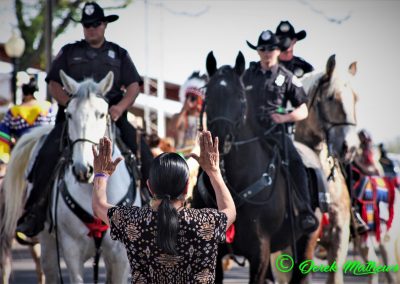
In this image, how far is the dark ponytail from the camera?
16.6 feet

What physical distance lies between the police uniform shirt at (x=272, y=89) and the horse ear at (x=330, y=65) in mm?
1178

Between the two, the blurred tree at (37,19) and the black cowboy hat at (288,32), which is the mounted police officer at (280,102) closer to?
the black cowboy hat at (288,32)

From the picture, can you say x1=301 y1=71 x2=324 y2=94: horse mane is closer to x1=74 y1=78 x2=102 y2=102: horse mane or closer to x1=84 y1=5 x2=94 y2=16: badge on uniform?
x1=84 y1=5 x2=94 y2=16: badge on uniform

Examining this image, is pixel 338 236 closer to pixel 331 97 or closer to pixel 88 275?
pixel 331 97

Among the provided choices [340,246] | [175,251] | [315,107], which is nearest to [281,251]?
[340,246]

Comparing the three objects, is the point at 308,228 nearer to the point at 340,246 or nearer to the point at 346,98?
the point at 340,246

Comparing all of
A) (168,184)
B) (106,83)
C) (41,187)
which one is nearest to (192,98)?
(41,187)

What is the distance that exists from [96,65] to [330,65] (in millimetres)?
3095

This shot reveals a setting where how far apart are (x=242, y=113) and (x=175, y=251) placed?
4790 millimetres

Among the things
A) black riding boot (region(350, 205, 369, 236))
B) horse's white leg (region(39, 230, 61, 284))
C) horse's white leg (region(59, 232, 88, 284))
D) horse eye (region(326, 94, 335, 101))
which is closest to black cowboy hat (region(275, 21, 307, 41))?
horse eye (region(326, 94, 335, 101))

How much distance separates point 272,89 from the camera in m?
10.4

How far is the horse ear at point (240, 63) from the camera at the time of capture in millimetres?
9906

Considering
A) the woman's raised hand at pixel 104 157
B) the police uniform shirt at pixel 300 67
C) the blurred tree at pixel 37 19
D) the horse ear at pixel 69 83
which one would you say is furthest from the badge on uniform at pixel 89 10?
the woman's raised hand at pixel 104 157

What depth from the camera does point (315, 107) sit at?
464 inches
